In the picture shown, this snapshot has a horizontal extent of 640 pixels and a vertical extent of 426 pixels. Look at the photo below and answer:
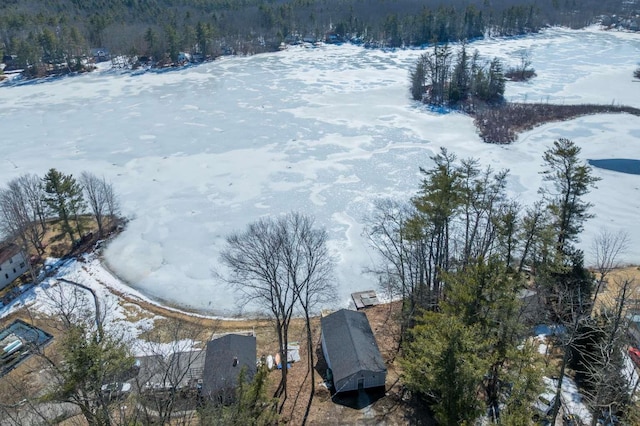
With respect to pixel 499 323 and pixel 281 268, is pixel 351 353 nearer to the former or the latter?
pixel 499 323

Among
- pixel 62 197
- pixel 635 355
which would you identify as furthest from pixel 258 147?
pixel 635 355

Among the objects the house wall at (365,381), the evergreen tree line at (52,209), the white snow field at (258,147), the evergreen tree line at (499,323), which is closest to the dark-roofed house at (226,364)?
the house wall at (365,381)

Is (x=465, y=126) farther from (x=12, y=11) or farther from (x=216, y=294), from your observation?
(x=12, y=11)

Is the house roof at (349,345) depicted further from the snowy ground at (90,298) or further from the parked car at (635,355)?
the parked car at (635,355)

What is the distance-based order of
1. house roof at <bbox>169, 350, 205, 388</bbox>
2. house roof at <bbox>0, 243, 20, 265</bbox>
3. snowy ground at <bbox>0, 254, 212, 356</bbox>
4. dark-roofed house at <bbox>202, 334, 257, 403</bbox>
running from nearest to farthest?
dark-roofed house at <bbox>202, 334, 257, 403</bbox>, house roof at <bbox>169, 350, 205, 388</bbox>, snowy ground at <bbox>0, 254, 212, 356</bbox>, house roof at <bbox>0, 243, 20, 265</bbox>

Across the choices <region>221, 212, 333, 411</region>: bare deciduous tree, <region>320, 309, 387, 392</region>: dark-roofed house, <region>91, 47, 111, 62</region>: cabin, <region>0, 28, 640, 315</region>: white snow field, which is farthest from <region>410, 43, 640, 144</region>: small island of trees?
<region>91, 47, 111, 62</region>: cabin

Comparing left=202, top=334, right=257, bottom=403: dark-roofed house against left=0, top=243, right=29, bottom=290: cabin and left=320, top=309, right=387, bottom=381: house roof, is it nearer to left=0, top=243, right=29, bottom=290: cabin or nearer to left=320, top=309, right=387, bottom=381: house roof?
left=320, top=309, right=387, bottom=381: house roof
